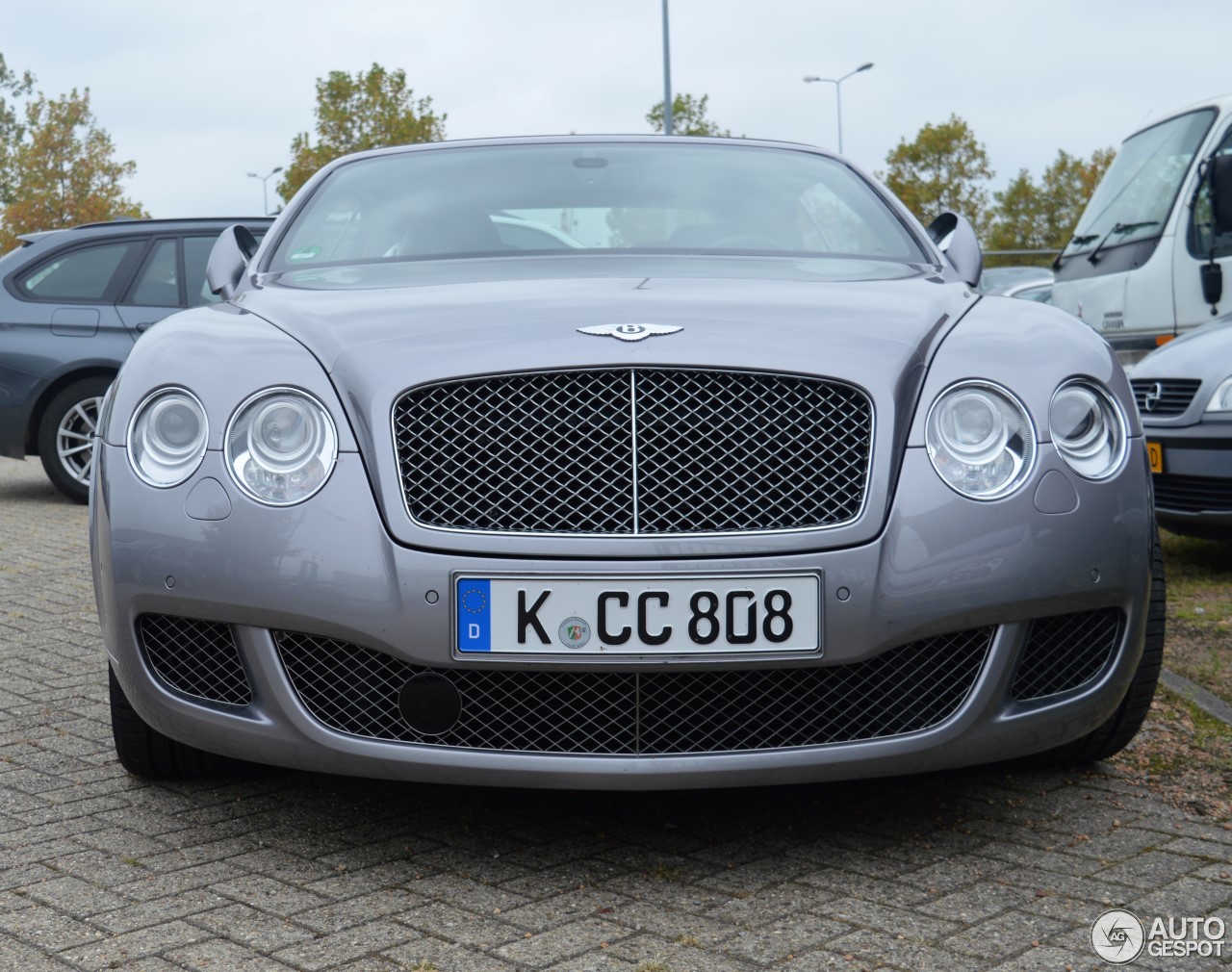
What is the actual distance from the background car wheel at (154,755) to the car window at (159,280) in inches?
276

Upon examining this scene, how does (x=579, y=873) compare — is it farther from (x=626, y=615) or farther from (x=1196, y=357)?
(x=1196, y=357)

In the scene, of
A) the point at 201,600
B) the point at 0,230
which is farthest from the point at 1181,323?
the point at 0,230

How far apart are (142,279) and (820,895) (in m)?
8.32

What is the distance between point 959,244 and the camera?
4.22m

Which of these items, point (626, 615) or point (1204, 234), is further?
point (1204, 234)

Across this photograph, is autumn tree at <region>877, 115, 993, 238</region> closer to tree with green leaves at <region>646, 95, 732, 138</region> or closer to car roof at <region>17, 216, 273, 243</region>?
tree with green leaves at <region>646, 95, 732, 138</region>

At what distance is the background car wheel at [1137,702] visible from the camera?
3.35 meters

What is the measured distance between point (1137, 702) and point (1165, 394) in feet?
10.6

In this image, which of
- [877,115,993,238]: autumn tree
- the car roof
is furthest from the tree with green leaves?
the car roof

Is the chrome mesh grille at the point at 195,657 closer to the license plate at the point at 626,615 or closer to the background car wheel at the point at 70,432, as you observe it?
the license plate at the point at 626,615

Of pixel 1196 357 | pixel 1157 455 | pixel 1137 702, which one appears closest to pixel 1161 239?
pixel 1196 357
